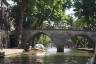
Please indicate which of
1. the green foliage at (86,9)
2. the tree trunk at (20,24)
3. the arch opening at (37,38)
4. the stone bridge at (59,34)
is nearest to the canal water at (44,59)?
the tree trunk at (20,24)

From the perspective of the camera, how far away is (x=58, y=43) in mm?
72938

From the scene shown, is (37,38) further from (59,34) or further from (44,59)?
(44,59)

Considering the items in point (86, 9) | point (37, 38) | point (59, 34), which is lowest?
point (37, 38)

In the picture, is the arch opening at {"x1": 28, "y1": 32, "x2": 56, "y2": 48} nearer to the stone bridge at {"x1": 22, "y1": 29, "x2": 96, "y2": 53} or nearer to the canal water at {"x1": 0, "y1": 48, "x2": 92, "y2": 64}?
the stone bridge at {"x1": 22, "y1": 29, "x2": 96, "y2": 53}

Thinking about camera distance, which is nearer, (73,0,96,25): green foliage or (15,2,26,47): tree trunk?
(15,2,26,47): tree trunk

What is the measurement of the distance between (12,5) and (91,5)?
19402 millimetres

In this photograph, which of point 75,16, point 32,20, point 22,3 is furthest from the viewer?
point 75,16

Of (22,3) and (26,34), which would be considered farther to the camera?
(26,34)

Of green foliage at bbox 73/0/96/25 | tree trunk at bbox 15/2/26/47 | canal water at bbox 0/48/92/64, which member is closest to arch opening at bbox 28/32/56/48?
tree trunk at bbox 15/2/26/47

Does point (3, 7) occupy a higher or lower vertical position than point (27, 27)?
higher

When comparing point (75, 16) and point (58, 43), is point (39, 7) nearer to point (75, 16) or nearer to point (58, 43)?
point (58, 43)

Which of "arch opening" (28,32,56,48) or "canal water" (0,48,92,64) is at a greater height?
"arch opening" (28,32,56,48)

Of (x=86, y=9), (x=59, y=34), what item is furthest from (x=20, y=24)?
(x=86, y=9)

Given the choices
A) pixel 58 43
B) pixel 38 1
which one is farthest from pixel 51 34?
pixel 38 1
